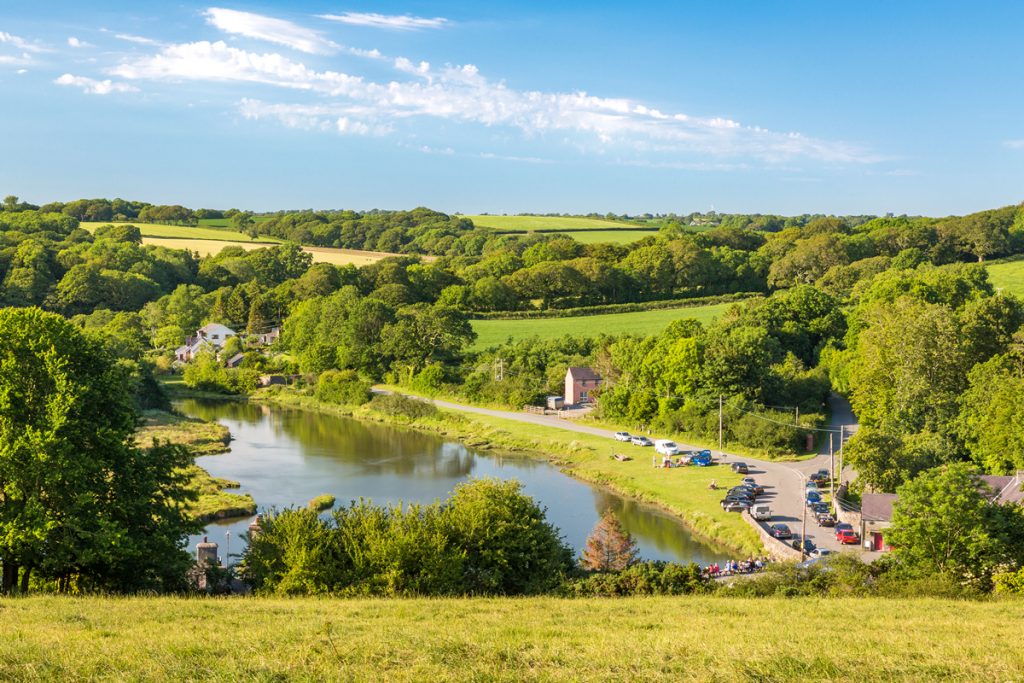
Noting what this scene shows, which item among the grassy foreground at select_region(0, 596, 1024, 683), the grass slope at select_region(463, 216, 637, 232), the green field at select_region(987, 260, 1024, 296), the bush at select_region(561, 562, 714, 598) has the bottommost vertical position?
the bush at select_region(561, 562, 714, 598)

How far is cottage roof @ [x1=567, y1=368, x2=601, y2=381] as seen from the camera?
2376 inches

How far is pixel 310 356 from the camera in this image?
71.2 m

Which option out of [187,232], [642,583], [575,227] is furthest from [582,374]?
[187,232]

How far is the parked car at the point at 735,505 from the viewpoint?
113ft

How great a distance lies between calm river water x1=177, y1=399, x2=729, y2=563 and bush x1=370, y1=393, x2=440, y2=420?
72.0 inches

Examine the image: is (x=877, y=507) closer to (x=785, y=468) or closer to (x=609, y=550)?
(x=609, y=550)

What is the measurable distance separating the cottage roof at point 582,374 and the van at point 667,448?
15.8 m

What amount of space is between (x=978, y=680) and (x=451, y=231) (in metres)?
134

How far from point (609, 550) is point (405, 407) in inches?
1334

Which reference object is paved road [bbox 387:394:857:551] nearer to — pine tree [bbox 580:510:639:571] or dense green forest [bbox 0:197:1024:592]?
dense green forest [bbox 0:197:1024:592]

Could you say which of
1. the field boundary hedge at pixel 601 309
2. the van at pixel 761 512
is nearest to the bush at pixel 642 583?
the van at pixel 761 512

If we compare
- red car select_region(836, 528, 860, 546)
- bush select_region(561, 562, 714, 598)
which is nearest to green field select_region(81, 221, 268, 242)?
red car select_region(836, 528, 860, 546)

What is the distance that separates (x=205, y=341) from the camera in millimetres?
81875

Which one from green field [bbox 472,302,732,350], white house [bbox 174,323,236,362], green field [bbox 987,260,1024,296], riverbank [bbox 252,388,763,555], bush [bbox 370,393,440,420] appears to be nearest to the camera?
riverbank [bbox 252,388,763,555]
